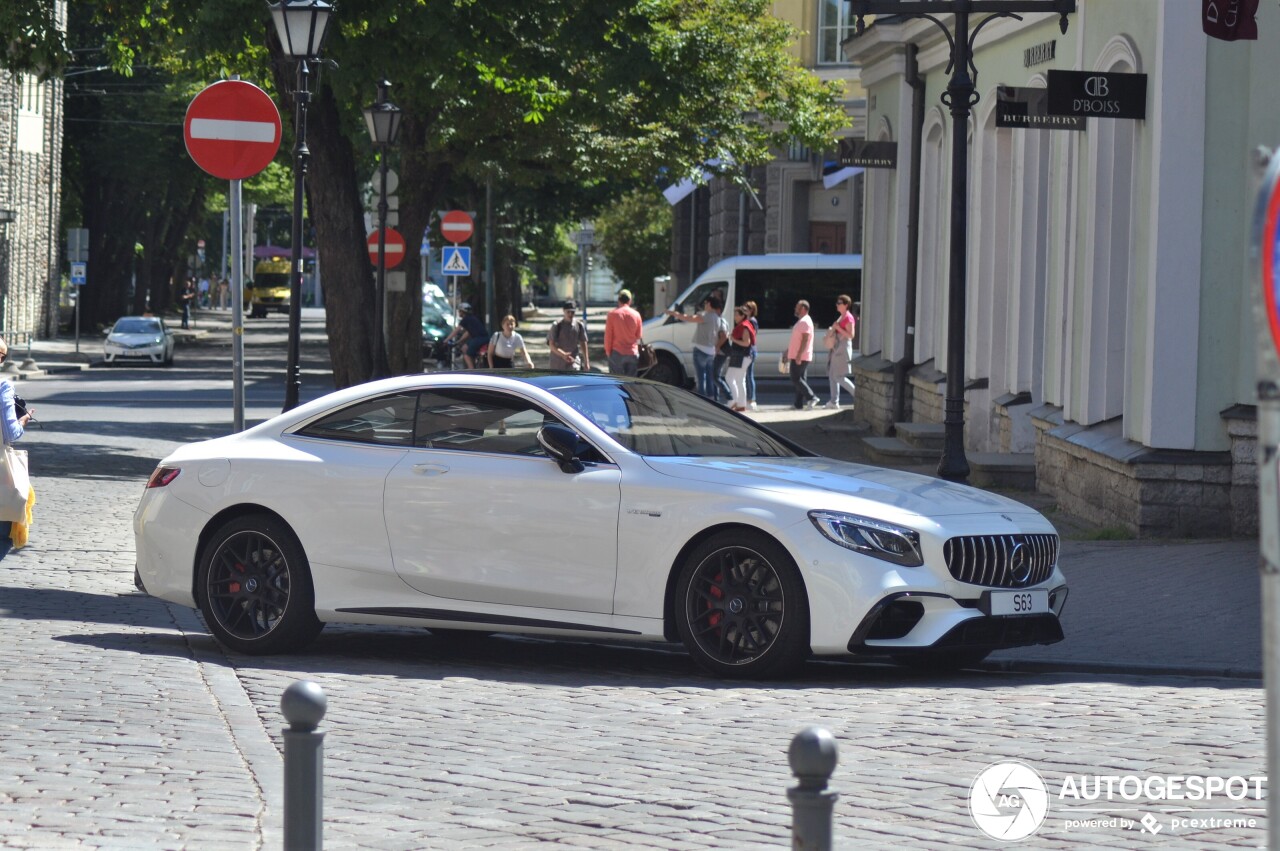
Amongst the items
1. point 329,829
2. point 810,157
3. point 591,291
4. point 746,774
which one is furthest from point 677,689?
point 591,291

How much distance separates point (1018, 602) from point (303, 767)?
499cm

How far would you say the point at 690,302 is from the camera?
129 ft

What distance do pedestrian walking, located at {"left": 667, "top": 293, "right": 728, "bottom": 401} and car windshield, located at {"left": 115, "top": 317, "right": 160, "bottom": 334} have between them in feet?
72.5

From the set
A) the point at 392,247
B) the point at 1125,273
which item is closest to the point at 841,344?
the point at 392,247

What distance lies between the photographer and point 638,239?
233 ft

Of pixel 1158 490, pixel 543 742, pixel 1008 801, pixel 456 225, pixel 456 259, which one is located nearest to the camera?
pixel 1008 801

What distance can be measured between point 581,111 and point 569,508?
1751 cm

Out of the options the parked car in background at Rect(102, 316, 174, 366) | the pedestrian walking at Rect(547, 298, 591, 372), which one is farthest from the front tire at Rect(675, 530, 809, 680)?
the parked car in background at Rect(102, 316, 174, 366)

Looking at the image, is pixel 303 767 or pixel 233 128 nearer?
pixel 303 767

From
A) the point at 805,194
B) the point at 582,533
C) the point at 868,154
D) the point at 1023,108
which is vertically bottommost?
the point at 582,533

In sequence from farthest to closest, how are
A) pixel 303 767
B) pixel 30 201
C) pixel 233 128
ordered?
pixel 30 201
pixel 233 128
pixel 303 767

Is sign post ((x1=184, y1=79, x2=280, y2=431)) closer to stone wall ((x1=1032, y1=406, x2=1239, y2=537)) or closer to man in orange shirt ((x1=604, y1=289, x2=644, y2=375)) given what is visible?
stone wall ((x1=1032, y1=406, x2=1239, y2=537))

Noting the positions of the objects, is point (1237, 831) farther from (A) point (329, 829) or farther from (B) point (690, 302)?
(B) point (690, 302)

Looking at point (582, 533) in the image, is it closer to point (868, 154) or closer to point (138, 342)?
point (868, 154)
